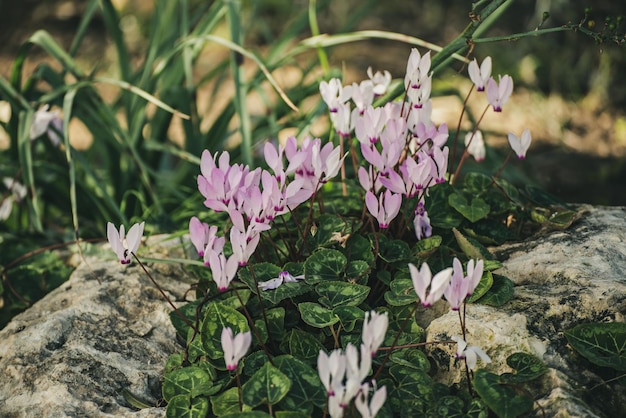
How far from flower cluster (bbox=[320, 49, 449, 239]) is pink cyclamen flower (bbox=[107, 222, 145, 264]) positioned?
0.46 meters

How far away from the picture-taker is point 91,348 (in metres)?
1.64

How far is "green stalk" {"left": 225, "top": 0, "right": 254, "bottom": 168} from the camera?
237 cm

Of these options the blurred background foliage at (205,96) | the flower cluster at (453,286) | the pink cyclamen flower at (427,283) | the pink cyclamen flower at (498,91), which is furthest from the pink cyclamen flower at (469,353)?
the blurred background foliage at (205,96)

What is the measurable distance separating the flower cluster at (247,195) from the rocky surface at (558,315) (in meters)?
0.41

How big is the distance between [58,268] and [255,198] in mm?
1062

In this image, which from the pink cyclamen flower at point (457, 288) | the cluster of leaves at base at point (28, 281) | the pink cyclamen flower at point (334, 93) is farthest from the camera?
the cluster of leaves at base at point (28, 281)

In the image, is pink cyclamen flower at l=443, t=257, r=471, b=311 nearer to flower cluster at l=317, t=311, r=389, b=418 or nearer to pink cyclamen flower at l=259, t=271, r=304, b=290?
flower cluster at l=317, t=311, r=389, b=418

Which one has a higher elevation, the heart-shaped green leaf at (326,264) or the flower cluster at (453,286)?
the flower cluster at (453,286)

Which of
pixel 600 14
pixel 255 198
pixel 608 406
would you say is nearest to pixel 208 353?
pixel 255 198

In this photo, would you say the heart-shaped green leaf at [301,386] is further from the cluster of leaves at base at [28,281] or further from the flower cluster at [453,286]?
the cluster of leaves at base at [28,281]

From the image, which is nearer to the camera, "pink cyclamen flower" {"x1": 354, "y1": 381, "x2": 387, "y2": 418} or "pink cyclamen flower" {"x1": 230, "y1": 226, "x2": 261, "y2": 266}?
"pink cyclamen flower" {"x1": 354, "y1": 381, "x2": 387, "y2": 418}

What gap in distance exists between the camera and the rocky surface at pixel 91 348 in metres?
1.50

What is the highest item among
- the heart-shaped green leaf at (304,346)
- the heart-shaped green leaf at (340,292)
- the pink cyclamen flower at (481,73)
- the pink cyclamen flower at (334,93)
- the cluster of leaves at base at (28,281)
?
the pink cyclamen flower at (481,73)

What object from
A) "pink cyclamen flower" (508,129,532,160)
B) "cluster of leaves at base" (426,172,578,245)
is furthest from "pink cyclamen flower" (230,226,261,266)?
"pink cyclamen flower" (508,129,532,160)
